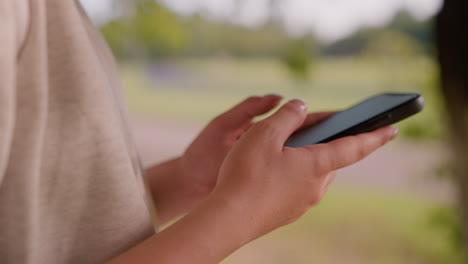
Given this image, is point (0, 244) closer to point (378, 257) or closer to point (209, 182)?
point (209, 182)

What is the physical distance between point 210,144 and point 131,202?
206 mm

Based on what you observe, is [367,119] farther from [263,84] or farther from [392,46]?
[263,84]

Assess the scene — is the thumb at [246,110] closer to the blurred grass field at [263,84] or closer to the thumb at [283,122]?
the thumb at [283,122]

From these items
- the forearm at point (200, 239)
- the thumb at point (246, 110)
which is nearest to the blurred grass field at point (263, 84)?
the thumb at point (246, 110)

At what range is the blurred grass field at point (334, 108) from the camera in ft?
6.16

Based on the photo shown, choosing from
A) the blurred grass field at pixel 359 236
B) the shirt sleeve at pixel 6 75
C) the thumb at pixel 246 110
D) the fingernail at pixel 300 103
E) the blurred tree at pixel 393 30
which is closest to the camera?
the shirt sleeve at pixel 6 75

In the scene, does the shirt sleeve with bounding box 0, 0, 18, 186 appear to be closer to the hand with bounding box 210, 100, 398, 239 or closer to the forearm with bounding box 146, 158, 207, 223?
the hand with bounding box 210, 100, 398, 239

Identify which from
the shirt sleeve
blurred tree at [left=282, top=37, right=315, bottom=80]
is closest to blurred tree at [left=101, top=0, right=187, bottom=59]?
blurred tree at [left=282, top=37, right=315, bottom=80]

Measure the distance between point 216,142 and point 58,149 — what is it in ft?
0.83

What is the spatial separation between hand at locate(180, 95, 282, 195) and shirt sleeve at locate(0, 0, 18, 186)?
285 mm

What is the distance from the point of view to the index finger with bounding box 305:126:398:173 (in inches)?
16.0

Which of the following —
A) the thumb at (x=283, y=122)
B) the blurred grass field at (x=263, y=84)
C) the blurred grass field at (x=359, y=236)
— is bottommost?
the blurred grass field at (x=359, y=236)

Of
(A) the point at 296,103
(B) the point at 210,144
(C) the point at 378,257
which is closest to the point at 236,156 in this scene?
(A) the point at 296,103

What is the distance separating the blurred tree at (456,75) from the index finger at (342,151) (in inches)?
34.9
